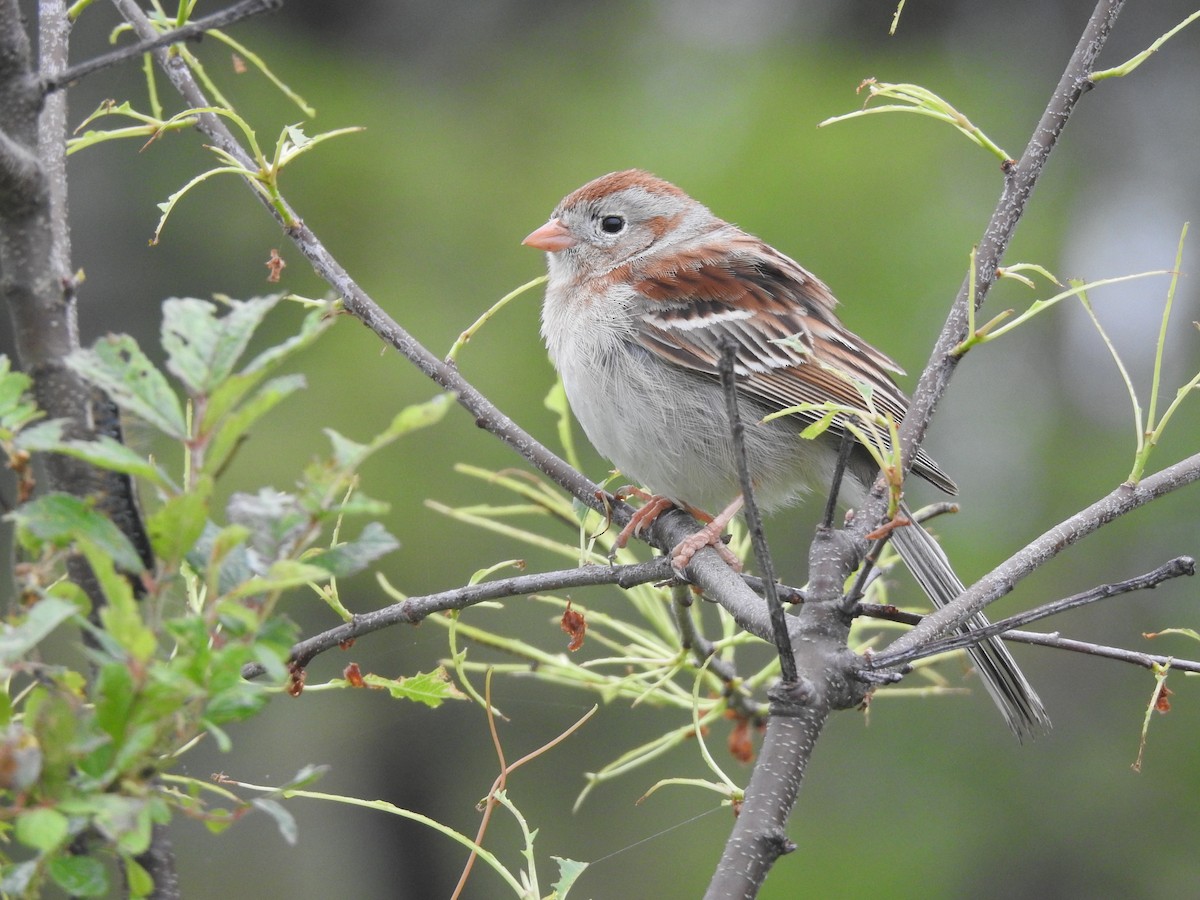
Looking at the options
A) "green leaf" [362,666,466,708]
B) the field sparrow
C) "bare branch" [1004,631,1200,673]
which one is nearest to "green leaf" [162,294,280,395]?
"green leaf" [362,666,466,708]

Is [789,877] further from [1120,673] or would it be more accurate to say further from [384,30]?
[384,30]

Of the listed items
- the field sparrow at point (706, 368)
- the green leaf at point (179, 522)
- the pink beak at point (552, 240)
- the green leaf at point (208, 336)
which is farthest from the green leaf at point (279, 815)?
the pink beak at point (552, 240)

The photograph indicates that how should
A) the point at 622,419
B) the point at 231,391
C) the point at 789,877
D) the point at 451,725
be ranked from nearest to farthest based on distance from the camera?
1. the point at 231,391
2. the point at 622,419
3. the point at 789,877
4. the point at 451,725

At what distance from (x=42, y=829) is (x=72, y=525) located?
0.21 metres

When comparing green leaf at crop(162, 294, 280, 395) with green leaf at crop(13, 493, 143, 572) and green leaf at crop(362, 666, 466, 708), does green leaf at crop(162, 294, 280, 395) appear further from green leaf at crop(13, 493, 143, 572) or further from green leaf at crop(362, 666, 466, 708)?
green leaf at crop(362, 666, 466, 708)

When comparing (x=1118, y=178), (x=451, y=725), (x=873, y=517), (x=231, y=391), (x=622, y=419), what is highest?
(x=1118, y=178)

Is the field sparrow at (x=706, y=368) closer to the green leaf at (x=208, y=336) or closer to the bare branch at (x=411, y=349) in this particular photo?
the bare branch at (x=411, y=349)

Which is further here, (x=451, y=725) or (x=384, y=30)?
(x=384, y=30)

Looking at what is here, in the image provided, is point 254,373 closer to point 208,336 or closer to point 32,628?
point 208,336

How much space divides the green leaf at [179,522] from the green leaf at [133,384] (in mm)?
47

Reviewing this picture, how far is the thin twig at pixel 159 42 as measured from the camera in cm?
107

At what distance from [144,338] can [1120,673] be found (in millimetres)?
6078

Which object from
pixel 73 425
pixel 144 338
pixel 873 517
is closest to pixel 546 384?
pixel 144 338

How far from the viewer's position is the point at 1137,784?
A: 6688 millimetres
